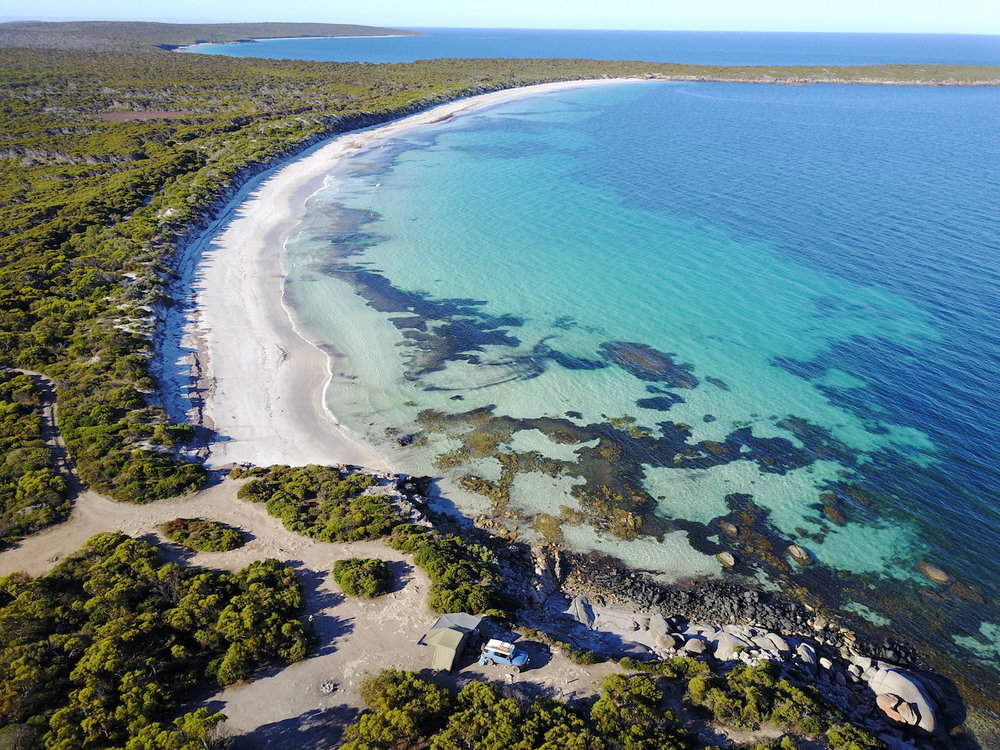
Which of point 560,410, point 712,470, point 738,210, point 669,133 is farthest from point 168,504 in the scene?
point 669,133

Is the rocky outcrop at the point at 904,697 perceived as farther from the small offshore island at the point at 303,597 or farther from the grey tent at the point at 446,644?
the grey tent at the point at 446,644

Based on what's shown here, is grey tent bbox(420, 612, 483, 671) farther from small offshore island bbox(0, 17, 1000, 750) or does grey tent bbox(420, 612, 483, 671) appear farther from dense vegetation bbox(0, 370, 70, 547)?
dense vegetation bbox(0, 370, 70, 547)

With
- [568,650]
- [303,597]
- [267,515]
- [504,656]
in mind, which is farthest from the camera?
[267,515]

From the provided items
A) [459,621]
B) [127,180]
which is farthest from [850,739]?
[127,180]

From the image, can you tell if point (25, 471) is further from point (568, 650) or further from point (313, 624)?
point (568, 650)

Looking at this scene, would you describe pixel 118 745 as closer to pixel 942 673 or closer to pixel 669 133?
pixel 942 673

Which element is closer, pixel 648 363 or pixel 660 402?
pixel 660 402

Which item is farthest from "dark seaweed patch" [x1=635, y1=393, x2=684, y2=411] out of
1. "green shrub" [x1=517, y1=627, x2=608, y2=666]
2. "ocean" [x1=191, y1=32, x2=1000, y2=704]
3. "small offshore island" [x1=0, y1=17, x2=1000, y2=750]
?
"green shrub" [x1=517, y1=627, x2=608, y2=666]
